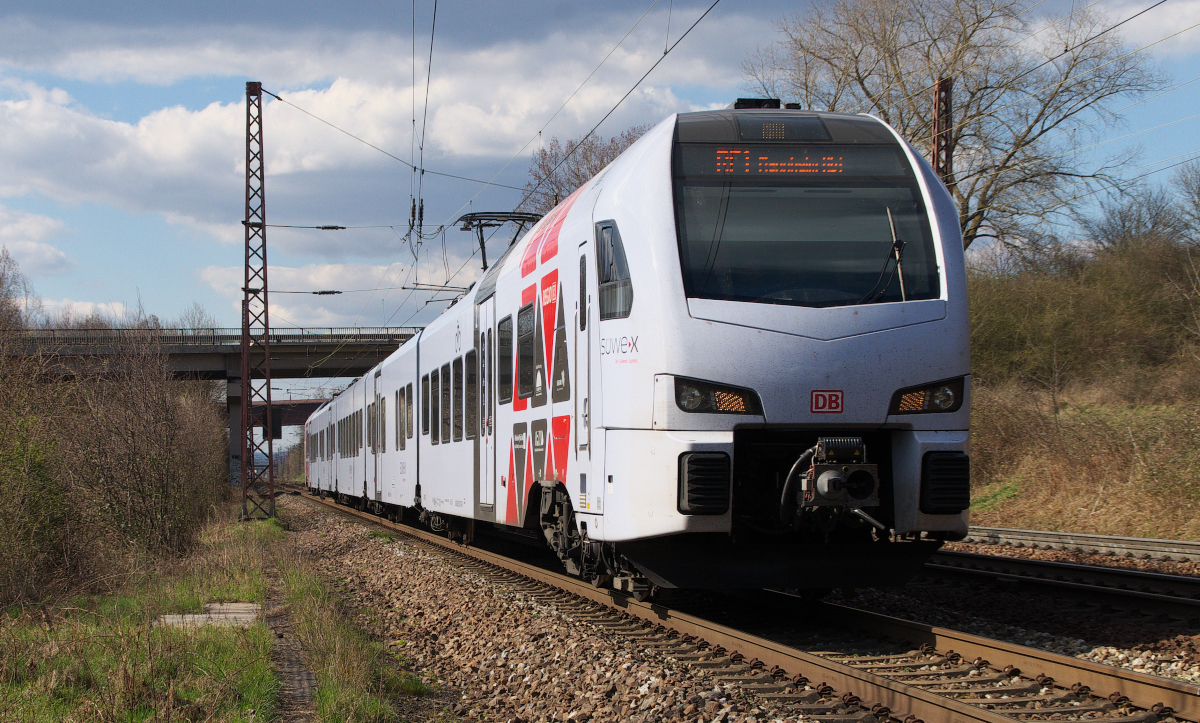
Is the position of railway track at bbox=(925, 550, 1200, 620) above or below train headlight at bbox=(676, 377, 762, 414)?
below

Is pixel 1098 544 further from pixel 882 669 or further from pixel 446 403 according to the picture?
pixel 446 403

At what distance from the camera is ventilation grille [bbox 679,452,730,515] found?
591 cm

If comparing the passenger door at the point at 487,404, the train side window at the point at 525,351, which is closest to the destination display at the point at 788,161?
the train side window at the point at 525,351

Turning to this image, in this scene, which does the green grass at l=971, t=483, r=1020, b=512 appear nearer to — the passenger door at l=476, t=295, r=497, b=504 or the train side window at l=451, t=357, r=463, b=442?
the train side window at l=451, t=357, r=463, b=442

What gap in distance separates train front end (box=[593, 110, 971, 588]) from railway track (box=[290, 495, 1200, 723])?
1.56 feet

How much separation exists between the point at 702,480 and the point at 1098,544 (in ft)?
25.2

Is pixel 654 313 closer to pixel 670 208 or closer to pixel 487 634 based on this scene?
pixel 670 208

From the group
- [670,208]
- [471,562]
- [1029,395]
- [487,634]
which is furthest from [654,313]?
[1029,395]

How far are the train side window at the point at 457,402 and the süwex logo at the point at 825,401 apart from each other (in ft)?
23.3

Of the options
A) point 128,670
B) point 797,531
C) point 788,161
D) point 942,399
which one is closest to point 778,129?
point 788,161

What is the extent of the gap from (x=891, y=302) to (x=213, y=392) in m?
56.9

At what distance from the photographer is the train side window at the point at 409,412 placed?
1700cm

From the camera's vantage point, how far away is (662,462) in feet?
19.7

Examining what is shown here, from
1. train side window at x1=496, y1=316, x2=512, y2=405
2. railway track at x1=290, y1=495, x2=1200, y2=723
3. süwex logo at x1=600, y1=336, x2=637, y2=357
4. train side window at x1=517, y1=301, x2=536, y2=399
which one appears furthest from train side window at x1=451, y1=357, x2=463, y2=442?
süwex logo at x1=600, y1=336, x2=637, y2=357
